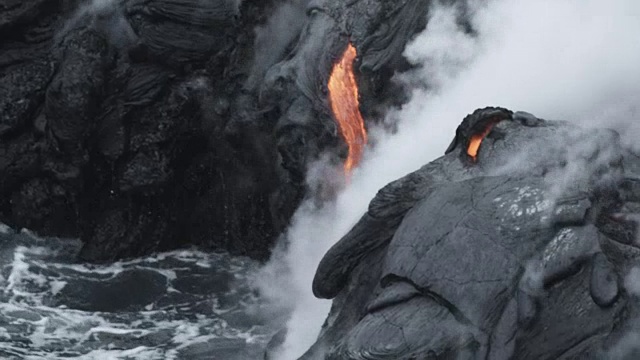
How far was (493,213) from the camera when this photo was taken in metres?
6.74

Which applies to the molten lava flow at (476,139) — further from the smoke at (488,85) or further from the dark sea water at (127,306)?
the dark sea water at (127,306)

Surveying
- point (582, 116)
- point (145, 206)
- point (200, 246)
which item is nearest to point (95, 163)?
point (145, 206)

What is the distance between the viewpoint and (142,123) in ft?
38.5

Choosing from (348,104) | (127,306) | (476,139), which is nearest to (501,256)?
(476,139)

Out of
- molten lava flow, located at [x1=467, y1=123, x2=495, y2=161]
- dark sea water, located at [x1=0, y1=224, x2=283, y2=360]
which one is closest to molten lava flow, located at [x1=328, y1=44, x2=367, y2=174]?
dark sea water, located at [x1=0, y1=224, x2=283, y2=360]

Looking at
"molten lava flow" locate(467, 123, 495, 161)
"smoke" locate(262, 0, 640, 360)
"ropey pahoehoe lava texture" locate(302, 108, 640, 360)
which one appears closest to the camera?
"ropey pahoehoe lava texture" locate(302, 108, 640, 360)

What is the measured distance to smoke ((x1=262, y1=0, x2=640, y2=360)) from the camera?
321 inches

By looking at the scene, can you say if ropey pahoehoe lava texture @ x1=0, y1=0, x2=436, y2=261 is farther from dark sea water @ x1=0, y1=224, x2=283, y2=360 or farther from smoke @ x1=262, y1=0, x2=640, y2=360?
smoke @ x1=262, y1=0, x2=640, y2=360

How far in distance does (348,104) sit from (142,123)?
8.68ft

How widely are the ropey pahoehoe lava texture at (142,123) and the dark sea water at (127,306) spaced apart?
0.35m

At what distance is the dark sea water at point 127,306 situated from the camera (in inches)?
375

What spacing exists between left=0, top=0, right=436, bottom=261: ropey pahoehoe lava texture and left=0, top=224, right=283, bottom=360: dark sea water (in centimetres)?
35

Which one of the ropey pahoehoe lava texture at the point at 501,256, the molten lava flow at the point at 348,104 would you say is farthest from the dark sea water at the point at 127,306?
the ropey pahoehoe lava texture at the point at 501,256

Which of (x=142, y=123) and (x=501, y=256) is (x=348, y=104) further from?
(x=501, y=256)
